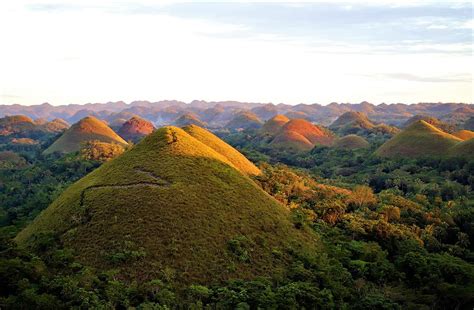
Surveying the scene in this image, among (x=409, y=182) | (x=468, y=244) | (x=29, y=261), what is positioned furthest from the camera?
(x=409, y=182)

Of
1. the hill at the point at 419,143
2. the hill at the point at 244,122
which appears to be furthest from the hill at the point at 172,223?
the hill at the point at 244,122

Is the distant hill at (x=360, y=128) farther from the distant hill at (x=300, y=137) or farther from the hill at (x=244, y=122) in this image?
the hill at (x=244, y=122)

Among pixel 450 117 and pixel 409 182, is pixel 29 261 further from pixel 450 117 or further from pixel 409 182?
pixel 450 117

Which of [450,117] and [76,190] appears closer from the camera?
[76,190]

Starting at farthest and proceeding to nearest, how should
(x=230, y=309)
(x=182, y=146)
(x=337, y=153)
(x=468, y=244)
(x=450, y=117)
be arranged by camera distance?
(x=450, y=117) → (x=337, y=153) → (x=182, y=146) → (x=468, y=244) → (x=230, y=309)

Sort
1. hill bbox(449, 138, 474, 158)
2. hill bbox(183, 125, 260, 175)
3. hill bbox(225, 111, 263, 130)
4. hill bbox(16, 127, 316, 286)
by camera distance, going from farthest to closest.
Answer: hill bbox(225, 111, 263, 130) → hill bbox(449, 138, 474, 158) → hill bbox(183, 125, 260, 175) → hill bbox(16, 127, 316, 286)

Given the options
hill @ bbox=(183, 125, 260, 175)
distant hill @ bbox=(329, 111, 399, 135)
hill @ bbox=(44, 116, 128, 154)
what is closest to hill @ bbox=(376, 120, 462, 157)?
hill @ bbox=(183, 125, 260, 175)

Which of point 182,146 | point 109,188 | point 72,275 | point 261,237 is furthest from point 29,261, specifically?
point 182,146

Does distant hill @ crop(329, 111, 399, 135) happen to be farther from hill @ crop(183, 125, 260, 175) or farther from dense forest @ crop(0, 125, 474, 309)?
dense forest @ crop(0, 125, 474, 309)
